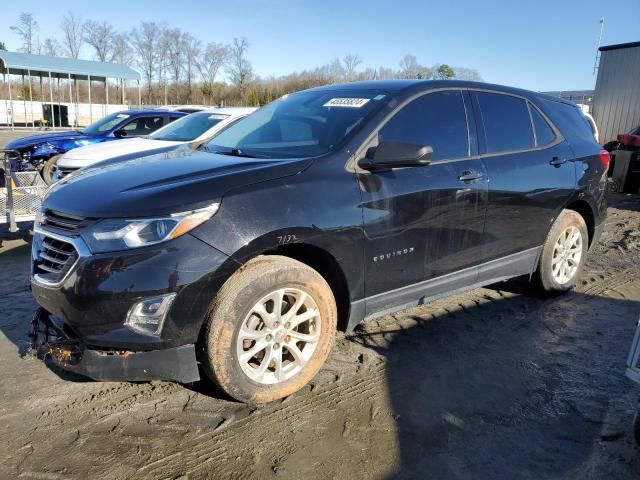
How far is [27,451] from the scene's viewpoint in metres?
2.58

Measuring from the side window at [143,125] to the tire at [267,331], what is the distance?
7719mm

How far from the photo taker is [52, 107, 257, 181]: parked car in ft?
23.3

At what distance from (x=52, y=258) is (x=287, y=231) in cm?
128

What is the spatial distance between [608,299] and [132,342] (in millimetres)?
4292

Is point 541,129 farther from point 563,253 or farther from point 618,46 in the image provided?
point 618,46

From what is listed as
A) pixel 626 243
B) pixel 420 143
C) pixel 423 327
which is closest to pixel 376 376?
pixel 423 327

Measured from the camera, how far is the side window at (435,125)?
351 cm

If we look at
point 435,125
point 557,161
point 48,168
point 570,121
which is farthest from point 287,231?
point 48,168

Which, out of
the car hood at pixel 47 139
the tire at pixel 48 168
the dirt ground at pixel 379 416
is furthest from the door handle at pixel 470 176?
the car hood at pixel 47 139

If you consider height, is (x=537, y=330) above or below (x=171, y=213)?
below

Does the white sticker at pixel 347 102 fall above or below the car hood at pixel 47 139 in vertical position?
above

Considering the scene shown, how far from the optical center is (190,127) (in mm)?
7961

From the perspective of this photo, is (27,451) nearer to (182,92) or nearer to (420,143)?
(420,143)

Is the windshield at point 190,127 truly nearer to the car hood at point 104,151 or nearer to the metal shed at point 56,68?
the car hood at point 104,151
